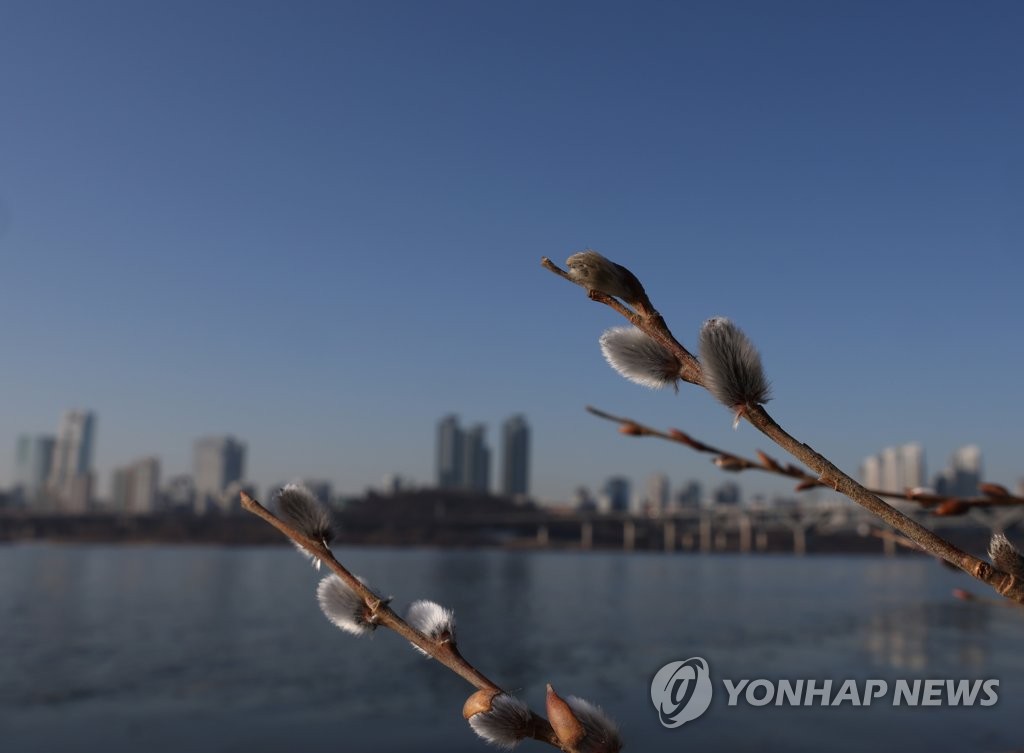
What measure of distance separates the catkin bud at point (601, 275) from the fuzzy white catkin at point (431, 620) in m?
0.46

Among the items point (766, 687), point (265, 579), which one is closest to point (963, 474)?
point (265, 579)

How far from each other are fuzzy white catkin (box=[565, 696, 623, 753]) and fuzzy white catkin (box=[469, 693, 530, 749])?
6cm

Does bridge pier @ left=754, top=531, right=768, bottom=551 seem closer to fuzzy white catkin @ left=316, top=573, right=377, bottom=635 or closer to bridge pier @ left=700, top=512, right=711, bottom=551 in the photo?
bridge pier @ left=700, top=512, right=711, bottom=551

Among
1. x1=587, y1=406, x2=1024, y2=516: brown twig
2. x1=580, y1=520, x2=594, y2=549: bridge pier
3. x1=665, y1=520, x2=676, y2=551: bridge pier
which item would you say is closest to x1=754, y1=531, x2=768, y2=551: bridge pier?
x1=665, y1=520, x2=676, y2=551: bridge pier

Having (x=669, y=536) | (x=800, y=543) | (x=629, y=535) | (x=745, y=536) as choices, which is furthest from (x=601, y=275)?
(x=800, y=543)

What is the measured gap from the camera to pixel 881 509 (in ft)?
2.52

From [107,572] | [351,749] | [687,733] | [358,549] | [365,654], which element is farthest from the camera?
[358,549]

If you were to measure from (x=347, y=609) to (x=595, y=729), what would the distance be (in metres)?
0.36

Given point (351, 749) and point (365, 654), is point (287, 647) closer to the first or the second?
point (365, 654)

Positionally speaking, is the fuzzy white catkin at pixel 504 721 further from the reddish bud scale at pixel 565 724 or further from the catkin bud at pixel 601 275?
the catkin bud at pixel 601 275

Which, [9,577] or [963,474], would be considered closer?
[9,577]

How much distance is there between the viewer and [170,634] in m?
33.3

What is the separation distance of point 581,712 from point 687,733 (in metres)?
18.7

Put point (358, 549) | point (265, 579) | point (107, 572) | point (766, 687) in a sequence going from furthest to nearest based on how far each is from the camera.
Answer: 1. point (358, 549)
2. point (107, 572)
3. point (265, 579)
4. point (766, 687)
